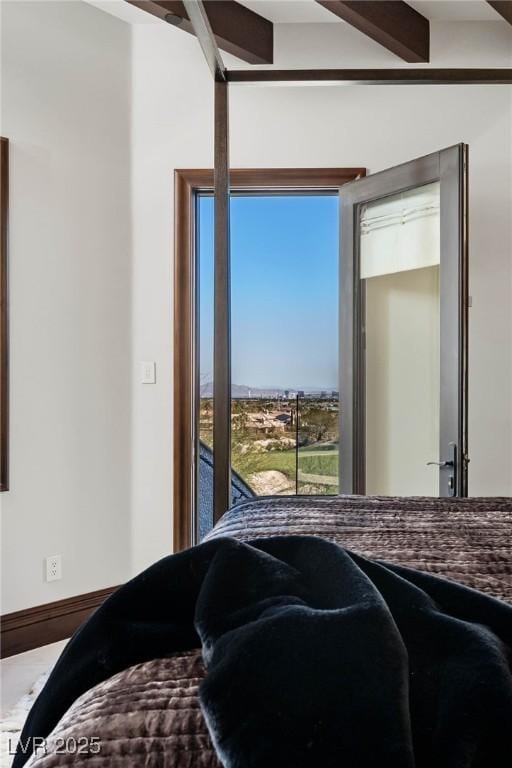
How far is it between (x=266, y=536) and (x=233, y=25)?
246cm

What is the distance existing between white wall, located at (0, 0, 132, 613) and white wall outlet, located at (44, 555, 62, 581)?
0.02 metres

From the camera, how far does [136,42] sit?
2770mm

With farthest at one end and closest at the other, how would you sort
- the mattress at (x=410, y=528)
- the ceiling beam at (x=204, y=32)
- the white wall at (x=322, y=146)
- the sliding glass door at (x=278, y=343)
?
the sliding glass door at (x=278, y=343) → the white wall at (x=322, y=146) → the ceiling beam at (x=204, y=32) → the mattress at (x=410, y=528)

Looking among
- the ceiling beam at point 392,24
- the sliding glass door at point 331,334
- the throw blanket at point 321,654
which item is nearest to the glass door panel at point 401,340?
the sliding glass door at point 331,334

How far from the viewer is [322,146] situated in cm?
276

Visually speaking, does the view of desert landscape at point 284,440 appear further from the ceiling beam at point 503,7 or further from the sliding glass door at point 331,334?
the ceiling beam at point 503,7

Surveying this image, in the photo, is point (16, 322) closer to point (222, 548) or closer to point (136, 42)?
point (136, 42)

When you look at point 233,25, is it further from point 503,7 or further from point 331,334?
point 331,334

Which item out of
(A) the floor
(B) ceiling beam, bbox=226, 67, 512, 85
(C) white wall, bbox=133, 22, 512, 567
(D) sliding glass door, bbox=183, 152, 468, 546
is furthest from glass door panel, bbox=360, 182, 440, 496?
(A) the floor

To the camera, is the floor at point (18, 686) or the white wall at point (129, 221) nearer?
the floor at point (18, 686)

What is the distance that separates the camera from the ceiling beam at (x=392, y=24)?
2424 millimetres

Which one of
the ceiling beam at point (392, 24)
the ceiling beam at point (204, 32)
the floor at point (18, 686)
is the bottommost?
the floor at point (18, 686)

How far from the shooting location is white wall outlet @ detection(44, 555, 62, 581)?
255 centimetres

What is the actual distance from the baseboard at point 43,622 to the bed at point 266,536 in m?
1.58
